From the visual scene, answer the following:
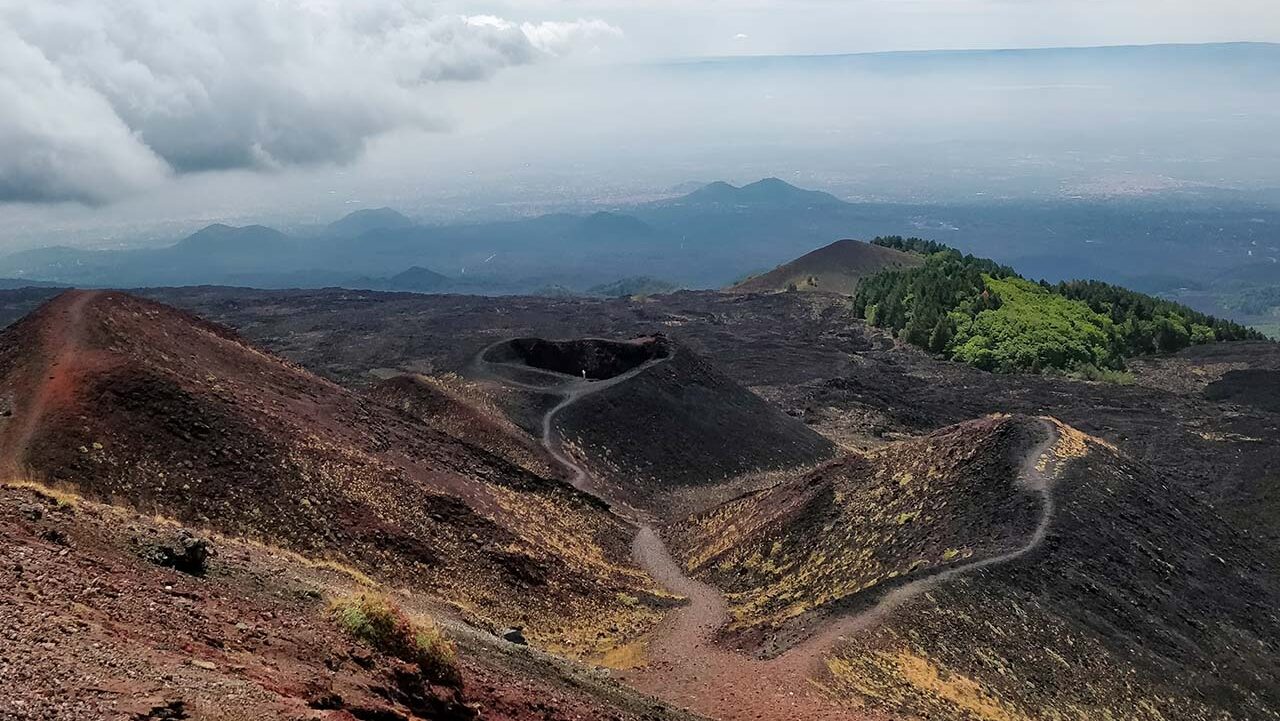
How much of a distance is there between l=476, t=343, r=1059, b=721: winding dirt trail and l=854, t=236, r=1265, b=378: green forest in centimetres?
5575

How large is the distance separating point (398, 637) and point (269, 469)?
45.2ft

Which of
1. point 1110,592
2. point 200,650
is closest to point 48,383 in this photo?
point 200,650

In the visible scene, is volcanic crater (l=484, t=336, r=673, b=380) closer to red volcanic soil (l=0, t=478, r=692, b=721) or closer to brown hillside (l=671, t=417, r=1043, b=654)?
brown hillside (l=671, t=417, r=1043, b=654)

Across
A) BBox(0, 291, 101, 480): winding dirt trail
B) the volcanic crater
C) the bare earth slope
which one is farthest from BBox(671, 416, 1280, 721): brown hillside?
the volcanic crater

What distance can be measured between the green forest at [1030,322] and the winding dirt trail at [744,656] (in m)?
55.7

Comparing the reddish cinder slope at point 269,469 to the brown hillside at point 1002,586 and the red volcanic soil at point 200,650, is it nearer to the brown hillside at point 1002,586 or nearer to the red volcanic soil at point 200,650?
the red volcanic soil at point 200,650

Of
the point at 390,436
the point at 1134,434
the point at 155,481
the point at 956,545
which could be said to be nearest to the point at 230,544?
the point at 155,481

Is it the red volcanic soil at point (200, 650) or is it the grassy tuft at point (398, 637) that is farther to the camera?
the grassy tuft at point (398, 637)

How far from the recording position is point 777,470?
49.2 meters

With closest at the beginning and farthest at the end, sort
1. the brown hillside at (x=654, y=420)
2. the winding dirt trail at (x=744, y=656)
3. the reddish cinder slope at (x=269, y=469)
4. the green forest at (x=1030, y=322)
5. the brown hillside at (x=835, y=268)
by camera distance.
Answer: the winding dirt trail at (x=744, y=656), the reddish cinder slope at (x=269, y=469), the brown hillside at (x=654, y=420), the green forest at (x=1030, y=322), the brown hillside at (x=835, y=268)

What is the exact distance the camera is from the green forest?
3366 inches

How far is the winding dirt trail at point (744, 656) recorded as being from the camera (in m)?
21.2

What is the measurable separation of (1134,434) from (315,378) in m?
55.4

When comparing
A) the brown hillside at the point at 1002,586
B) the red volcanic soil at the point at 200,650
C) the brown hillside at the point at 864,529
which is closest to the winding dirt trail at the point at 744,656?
the brown hillside at the point at 1002,586
